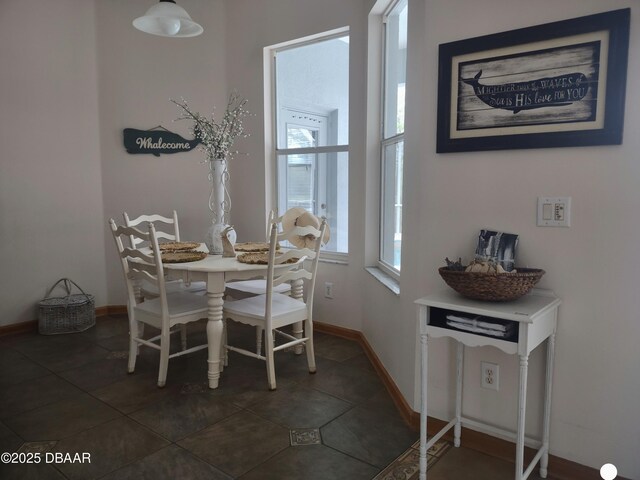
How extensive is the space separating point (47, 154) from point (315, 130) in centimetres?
225

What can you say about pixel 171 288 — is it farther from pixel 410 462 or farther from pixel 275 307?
pixel 410 462

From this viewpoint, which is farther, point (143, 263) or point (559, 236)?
point (143, 263)

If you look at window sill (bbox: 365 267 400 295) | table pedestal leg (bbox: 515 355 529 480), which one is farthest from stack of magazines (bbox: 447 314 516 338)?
window sill (bbox: 365 267 400 295)

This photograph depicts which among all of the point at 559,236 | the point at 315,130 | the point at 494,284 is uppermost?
the point at 315,130

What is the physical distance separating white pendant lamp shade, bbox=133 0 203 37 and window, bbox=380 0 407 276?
1.28 metres

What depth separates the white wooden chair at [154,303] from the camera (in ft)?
8.75

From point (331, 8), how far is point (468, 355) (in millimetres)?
2759

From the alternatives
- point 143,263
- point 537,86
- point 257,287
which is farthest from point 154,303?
point 537,86

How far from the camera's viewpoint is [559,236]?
1.83 m

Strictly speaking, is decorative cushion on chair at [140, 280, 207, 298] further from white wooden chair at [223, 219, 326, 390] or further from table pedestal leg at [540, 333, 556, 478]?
table pedestal leg at [540, 333, 556, 478]

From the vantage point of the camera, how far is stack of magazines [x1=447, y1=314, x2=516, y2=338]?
1.63 meters

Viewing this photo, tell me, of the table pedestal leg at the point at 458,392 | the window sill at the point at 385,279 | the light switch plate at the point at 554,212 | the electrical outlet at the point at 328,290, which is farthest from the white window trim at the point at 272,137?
the light switch plate at the point at 554,212

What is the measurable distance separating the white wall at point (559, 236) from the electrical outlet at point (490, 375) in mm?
26

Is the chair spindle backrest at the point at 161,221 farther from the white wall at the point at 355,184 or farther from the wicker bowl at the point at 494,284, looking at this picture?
the wicker bowl at the point at 494,284
